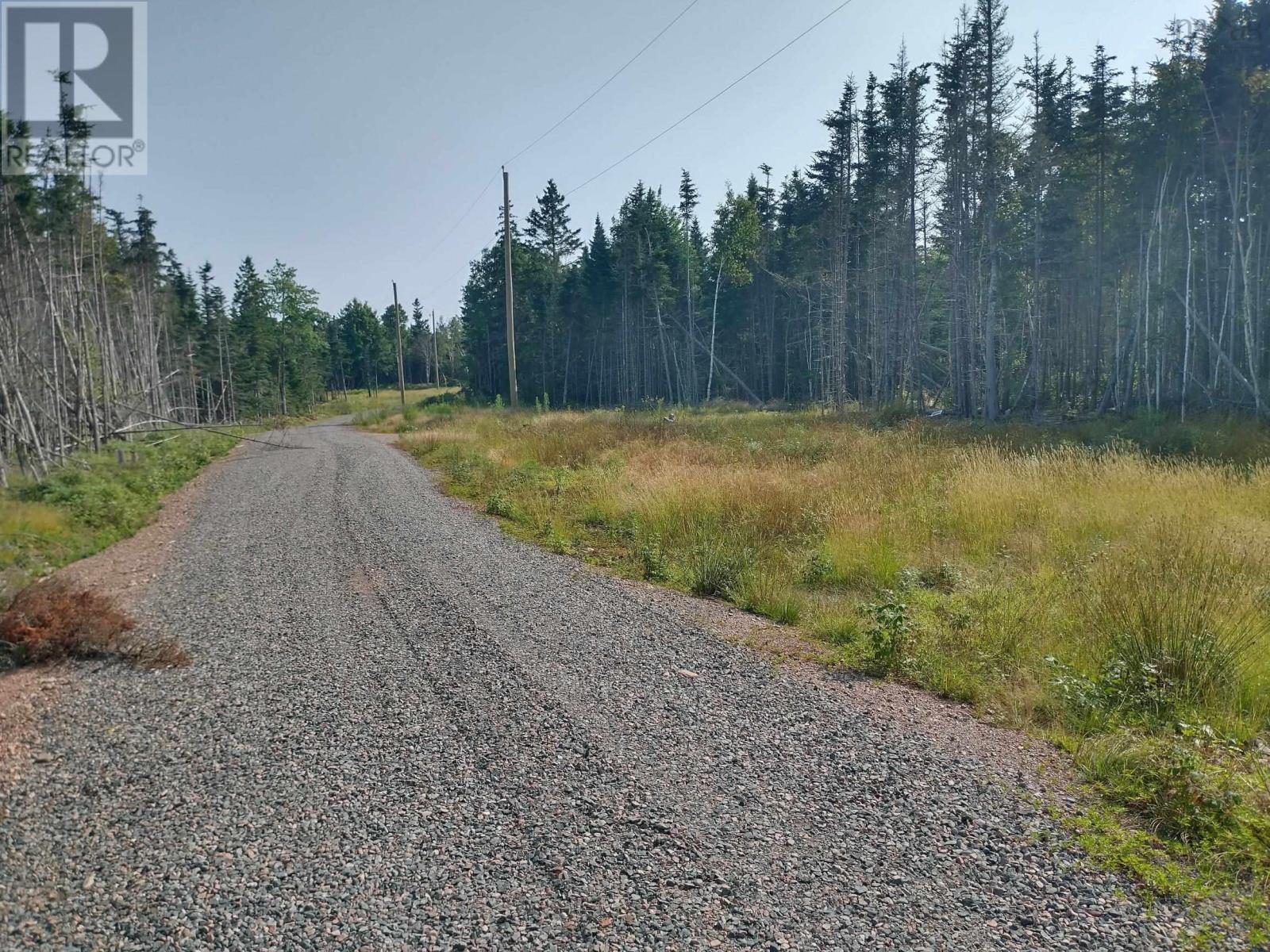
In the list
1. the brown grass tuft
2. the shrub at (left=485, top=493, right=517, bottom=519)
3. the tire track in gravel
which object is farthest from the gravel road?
the shrub at (left=485, top=493, right=517, bottom=519)

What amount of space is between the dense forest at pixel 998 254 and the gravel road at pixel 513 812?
23469 mm

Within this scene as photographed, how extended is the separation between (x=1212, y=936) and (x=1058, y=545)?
233 inches

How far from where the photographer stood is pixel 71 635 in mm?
5734

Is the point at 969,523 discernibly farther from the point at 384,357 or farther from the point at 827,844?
the point at 384,357

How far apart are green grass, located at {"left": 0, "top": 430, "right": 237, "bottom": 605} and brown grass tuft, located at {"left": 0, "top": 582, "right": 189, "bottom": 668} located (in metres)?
0.58

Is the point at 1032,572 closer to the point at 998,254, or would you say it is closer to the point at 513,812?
the point at 513,812

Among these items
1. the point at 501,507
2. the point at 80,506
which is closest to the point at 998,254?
the point at 501,507

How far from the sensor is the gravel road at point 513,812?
2697 mm

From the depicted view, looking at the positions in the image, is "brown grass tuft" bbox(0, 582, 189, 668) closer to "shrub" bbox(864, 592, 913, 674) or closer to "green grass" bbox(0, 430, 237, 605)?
"green grass" bbox(0, 430, 237, 605)

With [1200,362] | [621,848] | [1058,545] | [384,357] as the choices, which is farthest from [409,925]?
[384,357]

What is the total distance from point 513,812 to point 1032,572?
6.01 m

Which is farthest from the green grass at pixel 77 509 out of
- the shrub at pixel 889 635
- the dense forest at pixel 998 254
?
the dense forest at pixel 998 254

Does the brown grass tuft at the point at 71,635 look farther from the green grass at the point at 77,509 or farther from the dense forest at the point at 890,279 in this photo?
the dense forest at the point at 890,279

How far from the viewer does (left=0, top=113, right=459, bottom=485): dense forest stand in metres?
18.3
